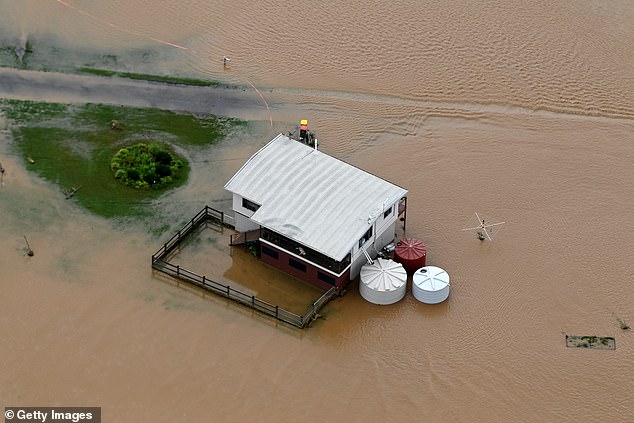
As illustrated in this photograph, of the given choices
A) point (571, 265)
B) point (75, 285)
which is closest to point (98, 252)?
point (75, 285)

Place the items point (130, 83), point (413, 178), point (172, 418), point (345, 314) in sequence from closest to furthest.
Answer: point (172, 418), point (345, 314), point (413, 178), point (130, 83)

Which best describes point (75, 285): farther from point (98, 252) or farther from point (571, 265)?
point (571, 265)

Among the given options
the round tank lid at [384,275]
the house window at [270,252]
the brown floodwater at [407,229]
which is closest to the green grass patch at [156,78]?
the brown floodwater at [407,229]

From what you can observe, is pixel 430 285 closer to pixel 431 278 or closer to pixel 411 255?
pixel 431 278

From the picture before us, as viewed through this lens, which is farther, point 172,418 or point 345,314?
point 345,314

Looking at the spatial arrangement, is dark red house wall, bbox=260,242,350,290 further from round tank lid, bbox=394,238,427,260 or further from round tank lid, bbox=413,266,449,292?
round tank lid, bbox=413,266,449,292

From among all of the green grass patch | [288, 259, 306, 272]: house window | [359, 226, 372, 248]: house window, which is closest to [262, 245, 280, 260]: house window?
[288, 259, 306, 272]: house window

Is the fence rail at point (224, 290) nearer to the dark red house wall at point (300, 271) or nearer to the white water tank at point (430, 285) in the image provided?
the dark red house wall at point (300, 271)
